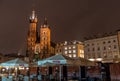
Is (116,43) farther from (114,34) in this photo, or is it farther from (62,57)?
(62,57)

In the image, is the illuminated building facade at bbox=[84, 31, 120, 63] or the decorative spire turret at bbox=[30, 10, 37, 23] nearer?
the illuminated building facade at bbox=[84, 31, 120, 63]

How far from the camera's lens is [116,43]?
8650 centimetres

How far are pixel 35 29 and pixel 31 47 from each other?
13284mm

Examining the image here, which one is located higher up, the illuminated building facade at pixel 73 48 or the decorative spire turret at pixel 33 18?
the decorative spire turret at pixel 33 18

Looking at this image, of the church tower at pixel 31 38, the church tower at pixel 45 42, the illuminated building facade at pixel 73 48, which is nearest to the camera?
the illuminated building facade at pixel 73 48

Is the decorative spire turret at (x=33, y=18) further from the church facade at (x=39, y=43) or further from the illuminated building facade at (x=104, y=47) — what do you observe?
the illuminated building facade at (x=104, y=47)

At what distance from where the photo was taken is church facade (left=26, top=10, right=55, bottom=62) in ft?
436

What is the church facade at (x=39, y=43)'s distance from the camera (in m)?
133

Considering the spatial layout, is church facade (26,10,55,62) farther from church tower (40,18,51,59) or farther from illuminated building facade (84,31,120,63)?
illuminated building facade (84,31,120,63)

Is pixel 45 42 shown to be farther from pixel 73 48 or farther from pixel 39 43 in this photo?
pixel 73 48

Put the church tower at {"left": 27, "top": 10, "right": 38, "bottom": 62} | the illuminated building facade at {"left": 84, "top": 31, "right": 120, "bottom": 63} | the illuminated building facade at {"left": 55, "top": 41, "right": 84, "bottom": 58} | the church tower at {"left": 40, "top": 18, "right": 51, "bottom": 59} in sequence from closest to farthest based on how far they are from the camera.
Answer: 1. the illuminated building facade at {"left": 84, "top": 31, "right": 120, "bottom": 63}
2. the illuminated building facade at {"left": 55, "top": 41, "right": 84, "bottom": 58}
3. the church tower at {"left": 40, "top": 18, "right": 51, "bottom": 59}
4. the church tower at {"left": 27, "top": 10, "right": 38, "bottom": 62}

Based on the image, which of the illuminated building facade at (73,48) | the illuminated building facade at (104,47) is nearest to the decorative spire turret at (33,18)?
the illuminated building facade at (73,48)

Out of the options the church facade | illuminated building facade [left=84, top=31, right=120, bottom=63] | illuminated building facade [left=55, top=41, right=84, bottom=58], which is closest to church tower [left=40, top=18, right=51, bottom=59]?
the church facade

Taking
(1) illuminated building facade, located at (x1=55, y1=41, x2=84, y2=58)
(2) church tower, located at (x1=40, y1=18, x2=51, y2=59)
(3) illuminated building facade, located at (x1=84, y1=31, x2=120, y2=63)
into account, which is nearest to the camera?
(3) illuminated building facade, located at (x1=84, y1=31, x2=120, y2=63)
